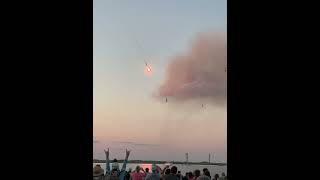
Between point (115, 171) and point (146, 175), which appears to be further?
point (146, 175)

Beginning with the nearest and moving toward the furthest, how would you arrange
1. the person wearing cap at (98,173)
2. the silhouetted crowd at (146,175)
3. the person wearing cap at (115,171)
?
the silhouetted crowd at (146,175) → the person wearing cap at (115,171) → the person wearing cap at (98,173)

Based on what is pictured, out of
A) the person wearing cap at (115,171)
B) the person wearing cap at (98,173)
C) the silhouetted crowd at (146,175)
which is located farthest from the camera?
the person wearing cap at (98,173)

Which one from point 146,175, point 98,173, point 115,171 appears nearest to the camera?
point 115,171

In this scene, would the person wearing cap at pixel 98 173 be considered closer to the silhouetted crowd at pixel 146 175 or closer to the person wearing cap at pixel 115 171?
the silhouetted crowd at pixel 146 175

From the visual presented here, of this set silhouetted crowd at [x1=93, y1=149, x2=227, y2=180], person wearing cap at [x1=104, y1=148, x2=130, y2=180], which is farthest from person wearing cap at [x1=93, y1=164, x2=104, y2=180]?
person wearing cap at [x1=104, y1=148, x2=130, y2=180]

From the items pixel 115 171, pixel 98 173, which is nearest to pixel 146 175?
pixel 115 171

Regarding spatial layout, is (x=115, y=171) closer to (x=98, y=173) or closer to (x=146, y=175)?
(x=146, y=175)

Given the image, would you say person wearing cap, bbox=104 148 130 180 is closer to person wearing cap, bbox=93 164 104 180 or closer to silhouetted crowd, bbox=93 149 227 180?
silhouetted crowd, bbox=93 149 227 180

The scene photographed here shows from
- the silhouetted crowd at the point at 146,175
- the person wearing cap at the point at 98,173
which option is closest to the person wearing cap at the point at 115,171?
the silhouetted crowd at the point at 146,175
